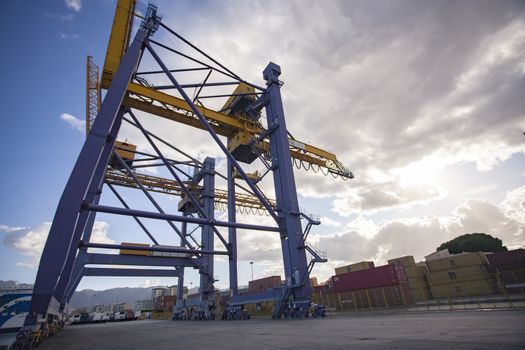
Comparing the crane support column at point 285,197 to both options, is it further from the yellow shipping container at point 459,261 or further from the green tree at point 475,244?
the green tree at point 475,244

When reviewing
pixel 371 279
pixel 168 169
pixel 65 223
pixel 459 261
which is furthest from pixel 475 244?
pixel 65 223

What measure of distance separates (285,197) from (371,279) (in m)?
12.5

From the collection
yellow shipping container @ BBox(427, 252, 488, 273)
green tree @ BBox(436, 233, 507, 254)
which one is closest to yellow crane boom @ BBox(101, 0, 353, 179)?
yellow shipping container @ BBox(427, 252, 488, 273)

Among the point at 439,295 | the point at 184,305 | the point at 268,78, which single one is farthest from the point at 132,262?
the point at 439,295

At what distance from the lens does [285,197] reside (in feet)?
57.6

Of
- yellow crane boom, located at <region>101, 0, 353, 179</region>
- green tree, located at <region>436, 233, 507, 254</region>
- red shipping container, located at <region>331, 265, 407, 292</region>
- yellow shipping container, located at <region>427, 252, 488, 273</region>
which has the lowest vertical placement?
red shipping container, located at <region>331, 265, 407, 292</region>

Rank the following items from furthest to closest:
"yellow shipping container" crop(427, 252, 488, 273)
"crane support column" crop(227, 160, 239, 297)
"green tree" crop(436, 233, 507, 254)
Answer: "green tree" crop(436, 233, 507, 254)
"yellow shipping container" crop(427, 252, 488, 273)
"crane support column" crop(227, 160, 239, 297)

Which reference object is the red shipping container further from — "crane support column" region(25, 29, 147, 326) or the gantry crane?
"crane support column" region(25, 29, 147, 326)

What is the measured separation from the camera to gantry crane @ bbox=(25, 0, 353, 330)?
9852 millimetres

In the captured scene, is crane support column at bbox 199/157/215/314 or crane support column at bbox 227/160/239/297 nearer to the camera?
crane support column at bbox 227/160/239/297

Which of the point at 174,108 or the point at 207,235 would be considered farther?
the point at 207,235

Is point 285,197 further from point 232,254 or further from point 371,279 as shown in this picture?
point 371,279

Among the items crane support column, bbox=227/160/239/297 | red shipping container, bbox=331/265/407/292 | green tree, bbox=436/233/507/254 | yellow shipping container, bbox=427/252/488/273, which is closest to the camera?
crane support column, bbox=227/160/239/297

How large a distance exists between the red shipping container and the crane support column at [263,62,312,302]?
10003 millimetres
